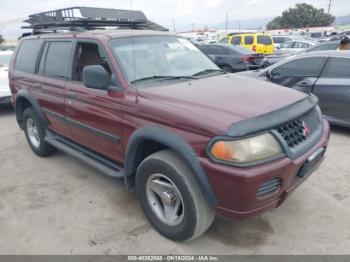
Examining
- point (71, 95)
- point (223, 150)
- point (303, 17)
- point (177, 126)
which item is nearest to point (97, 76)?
point (71, 95)

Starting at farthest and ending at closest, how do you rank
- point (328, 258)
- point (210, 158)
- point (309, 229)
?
point (309, 229), point (328, 258), point (210, 158)

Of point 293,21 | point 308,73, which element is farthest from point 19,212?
point 293,21

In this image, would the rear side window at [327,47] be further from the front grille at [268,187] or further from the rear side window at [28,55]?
the front grille at [268,187]

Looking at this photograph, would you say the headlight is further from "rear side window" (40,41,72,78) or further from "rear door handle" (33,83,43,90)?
"rear door handle" (33,83,43,90)

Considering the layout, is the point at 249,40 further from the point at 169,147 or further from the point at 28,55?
the point at 169,147

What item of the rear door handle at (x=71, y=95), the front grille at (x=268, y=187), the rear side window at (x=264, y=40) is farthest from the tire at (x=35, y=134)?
the rear side window at (x=264, y=40)

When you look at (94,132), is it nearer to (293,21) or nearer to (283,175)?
(283,175)

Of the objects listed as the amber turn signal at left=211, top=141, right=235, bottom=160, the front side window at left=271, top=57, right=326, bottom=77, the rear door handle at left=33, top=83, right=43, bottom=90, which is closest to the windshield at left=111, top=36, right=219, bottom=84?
the amber turn signal at left=211, top=141, right=235, bottom=160

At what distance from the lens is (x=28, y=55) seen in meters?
5.02

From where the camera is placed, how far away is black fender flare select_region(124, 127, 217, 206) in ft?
8.25

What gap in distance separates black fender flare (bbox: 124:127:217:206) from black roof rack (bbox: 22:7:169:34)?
6.30 feet

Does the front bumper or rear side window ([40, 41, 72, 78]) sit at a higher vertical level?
rear side window ([40, 41, 72, 78])

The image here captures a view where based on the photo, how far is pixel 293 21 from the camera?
66.3m

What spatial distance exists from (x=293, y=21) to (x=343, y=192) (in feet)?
230
